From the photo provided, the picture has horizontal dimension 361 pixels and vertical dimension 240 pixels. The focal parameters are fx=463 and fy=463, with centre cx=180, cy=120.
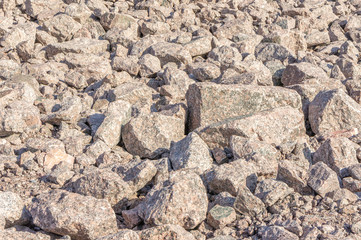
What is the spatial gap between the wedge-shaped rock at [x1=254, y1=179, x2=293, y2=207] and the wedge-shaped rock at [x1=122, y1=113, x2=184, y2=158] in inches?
64.1

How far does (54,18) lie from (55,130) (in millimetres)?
3565

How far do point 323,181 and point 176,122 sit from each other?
85.0 inches

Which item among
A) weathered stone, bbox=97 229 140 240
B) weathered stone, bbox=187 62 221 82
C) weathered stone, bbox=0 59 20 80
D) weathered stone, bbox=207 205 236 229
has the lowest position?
weathered stone, bbox=0 59 20 80

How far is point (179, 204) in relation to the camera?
159 inches

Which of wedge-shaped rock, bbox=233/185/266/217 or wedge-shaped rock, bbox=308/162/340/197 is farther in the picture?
wedge-shaped rock, bbox=308/162/340/197

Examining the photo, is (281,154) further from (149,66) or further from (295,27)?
(295,27)

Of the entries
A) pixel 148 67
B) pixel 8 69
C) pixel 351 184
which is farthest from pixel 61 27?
pixel 351 184

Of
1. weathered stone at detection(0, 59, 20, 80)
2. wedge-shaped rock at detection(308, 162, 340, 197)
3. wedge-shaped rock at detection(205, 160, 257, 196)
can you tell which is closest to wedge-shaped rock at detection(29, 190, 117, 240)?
wedge-shaped rock at detection(205, 160, 257, 196)

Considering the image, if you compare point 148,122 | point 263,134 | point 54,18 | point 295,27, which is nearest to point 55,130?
point 148,122

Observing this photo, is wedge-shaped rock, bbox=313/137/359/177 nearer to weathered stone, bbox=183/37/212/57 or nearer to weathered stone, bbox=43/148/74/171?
weathered stone, bbox=43/148/74/171

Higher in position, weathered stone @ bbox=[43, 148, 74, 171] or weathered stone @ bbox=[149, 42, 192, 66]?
weathered stone @ bbox=[149, 42, 192, 66]

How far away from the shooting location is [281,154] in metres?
5.24

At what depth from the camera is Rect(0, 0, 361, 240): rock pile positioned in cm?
408

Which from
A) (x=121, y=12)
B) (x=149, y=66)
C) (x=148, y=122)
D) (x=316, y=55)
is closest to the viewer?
(x=148, y=122)
